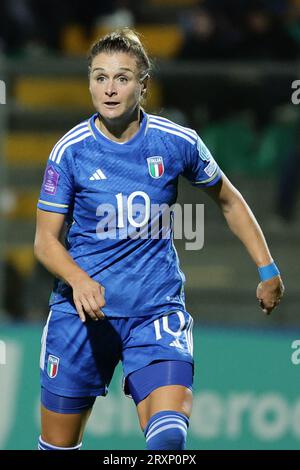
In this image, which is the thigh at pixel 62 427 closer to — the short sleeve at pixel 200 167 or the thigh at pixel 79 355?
the thigh at pixel 79 355

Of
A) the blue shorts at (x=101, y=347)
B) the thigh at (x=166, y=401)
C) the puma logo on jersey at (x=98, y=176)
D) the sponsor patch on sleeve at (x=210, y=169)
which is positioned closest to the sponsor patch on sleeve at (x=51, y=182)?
the puma logo on jersey at (x=98, y=176)

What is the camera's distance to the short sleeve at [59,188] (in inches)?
194

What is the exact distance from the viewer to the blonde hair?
4891 mm

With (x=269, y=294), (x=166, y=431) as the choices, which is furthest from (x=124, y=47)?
(x=166, y=431)

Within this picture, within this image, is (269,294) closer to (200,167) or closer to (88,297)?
(200,167)

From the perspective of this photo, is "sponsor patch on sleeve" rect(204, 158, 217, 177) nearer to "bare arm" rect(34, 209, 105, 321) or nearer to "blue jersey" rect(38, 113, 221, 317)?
"blue jersey" rect(38, 113, 221, 317)

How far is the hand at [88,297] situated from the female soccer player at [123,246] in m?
0.12

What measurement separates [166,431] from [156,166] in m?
1.13

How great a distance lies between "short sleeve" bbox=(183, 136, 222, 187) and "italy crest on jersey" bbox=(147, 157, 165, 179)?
0.15 meters

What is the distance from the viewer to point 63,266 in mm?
4793
